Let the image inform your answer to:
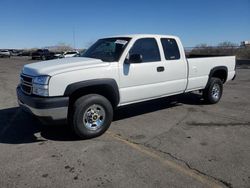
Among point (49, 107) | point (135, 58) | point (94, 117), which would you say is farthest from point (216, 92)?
point (49, 107)

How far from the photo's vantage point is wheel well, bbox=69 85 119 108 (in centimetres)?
526

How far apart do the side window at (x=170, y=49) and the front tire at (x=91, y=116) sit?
202cm

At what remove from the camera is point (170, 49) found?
22.3 ft

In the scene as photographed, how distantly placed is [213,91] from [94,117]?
423cm

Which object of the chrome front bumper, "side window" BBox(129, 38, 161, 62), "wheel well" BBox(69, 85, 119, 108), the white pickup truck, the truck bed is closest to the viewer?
the chrome front bumper

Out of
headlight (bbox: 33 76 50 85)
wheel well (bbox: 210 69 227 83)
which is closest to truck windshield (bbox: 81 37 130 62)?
headlight (bbox: 33 76 50 85)

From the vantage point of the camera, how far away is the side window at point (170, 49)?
665cm

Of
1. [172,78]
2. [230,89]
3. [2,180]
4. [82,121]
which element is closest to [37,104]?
[82,121]

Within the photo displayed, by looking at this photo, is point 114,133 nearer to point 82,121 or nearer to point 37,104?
point 82,121

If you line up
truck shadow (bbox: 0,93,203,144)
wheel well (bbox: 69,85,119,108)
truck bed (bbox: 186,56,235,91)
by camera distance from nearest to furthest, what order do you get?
wheel well (bbox: 69,85,119,108) → truck shadow (bbox: 0,93,203,144) → truck bed (bbox: 186,56,235,91)

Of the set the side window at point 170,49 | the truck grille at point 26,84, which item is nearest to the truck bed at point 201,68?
the side window at point 170,49

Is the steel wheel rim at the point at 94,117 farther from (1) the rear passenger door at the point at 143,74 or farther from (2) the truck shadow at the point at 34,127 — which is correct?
(1) the rear passenger door at the point at 143,74

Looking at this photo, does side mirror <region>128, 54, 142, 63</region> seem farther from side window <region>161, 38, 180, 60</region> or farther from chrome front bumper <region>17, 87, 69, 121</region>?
chrome front bumper <region>17, 87, 69, 121</region>

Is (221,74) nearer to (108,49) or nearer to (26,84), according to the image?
(108,49)
